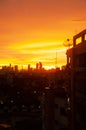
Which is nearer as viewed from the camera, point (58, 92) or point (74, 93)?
point (74, 93)

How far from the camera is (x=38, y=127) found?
160 ft

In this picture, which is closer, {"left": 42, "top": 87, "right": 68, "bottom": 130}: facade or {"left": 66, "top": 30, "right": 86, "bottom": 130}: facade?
{"left": 66, "top": 30, "right": 86, "bottom": 130}: facade

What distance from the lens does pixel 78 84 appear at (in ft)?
88.6

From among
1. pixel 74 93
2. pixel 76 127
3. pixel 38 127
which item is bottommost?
pixel 38 127

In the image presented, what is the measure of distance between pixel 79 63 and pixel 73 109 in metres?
3.91

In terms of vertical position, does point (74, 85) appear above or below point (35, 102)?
above

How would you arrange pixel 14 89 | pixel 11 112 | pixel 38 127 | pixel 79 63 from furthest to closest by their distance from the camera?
pixel 14 89, pixel 11 112, pixel 38 127, pixel 79 63

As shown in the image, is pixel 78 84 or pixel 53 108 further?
pixel 53 108

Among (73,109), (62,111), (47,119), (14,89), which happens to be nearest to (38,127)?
(47,119)

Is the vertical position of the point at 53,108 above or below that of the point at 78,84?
below

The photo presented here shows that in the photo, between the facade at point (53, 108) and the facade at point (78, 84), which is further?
the facade at point (53, 108)

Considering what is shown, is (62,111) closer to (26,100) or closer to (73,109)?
(73,109)

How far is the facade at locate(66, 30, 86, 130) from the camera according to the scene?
25.0m

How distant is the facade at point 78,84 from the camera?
25.0m
